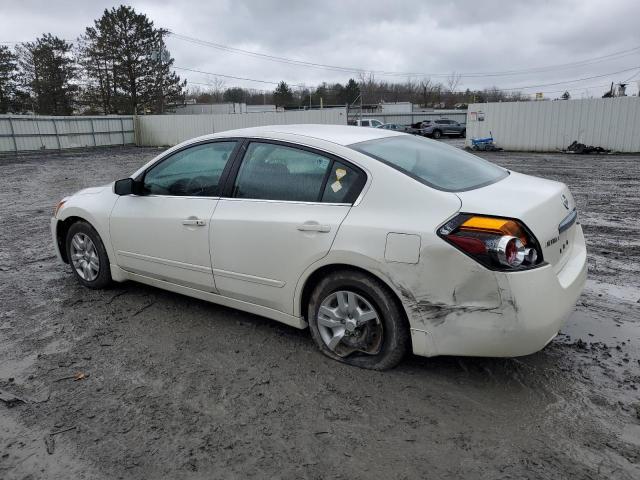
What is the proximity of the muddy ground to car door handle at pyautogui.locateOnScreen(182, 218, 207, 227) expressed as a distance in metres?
0.84

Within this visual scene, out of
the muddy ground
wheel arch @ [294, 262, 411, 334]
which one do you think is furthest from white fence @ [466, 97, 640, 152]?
wheel arch @ [294, 262, 411, 334]

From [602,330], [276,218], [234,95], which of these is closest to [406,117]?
[234,95]

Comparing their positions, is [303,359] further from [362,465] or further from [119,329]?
[119,329]

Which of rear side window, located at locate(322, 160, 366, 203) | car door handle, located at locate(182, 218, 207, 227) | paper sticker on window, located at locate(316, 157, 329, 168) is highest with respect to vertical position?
paper sticker on window, located at locate(316, 157, 329, 168)

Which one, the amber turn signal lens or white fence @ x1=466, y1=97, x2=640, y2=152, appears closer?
the amber turn signal lens

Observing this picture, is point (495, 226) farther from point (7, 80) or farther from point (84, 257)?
point (7, 80)

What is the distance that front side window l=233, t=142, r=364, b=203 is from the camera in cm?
324

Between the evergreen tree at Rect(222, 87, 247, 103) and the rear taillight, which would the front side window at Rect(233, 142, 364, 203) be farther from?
the evergreen tree at Rect(222, 87, 247, 103)

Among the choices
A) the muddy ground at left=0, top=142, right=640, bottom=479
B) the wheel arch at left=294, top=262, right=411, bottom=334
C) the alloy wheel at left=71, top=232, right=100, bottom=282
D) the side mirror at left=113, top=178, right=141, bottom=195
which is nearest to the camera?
the muddy ground at left=0, top=142, right=640, bottom=479

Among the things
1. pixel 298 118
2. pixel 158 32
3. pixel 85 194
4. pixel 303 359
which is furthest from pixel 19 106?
pixel 303 359

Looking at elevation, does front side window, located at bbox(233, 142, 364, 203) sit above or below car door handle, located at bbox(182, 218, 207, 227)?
above

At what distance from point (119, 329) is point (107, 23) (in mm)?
47498

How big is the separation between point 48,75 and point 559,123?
41.4m

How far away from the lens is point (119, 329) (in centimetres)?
400
